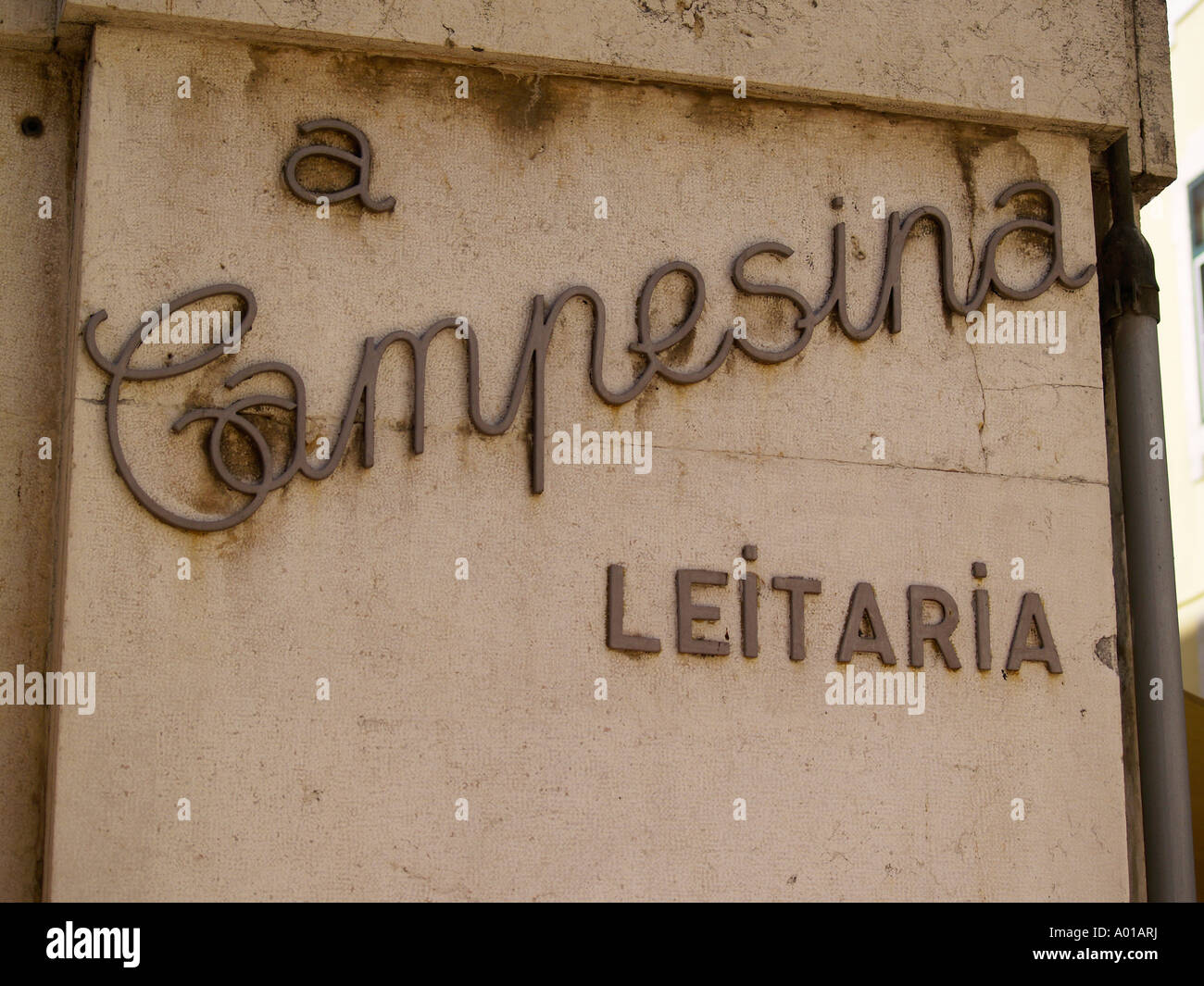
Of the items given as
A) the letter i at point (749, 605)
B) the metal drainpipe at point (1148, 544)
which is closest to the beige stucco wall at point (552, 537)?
the letter i at point (749, 605)

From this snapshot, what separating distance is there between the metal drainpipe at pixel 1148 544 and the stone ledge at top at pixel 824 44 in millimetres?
261

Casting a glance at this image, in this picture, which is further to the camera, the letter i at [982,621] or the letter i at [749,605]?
the letter i at [982,621]

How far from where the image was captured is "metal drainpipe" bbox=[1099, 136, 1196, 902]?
17.4 ft

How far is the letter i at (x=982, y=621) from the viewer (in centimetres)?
509

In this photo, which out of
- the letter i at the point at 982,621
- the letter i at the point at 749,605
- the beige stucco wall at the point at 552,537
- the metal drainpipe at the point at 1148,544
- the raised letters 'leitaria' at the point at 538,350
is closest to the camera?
the beige stucco wall at the point at 552,537

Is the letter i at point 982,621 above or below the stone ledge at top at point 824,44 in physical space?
below

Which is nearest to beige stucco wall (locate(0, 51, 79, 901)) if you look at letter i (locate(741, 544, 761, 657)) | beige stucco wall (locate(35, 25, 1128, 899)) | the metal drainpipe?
beige stucco wall (locate(35, 25, 1128, 899))

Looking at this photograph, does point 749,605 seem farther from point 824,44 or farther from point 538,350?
point 824,44

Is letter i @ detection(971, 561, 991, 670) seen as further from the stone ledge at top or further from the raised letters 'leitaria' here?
the stone ledge at top

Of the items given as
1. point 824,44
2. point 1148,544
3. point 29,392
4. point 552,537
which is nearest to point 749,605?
point 552,537

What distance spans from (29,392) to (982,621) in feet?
9.81

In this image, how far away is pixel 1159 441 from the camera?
5609 millimetres

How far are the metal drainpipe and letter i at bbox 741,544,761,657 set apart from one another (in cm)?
143

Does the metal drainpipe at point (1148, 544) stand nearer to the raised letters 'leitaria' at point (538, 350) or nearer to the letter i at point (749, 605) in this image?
the raised letters 'leitaria' at point (538, 350)
